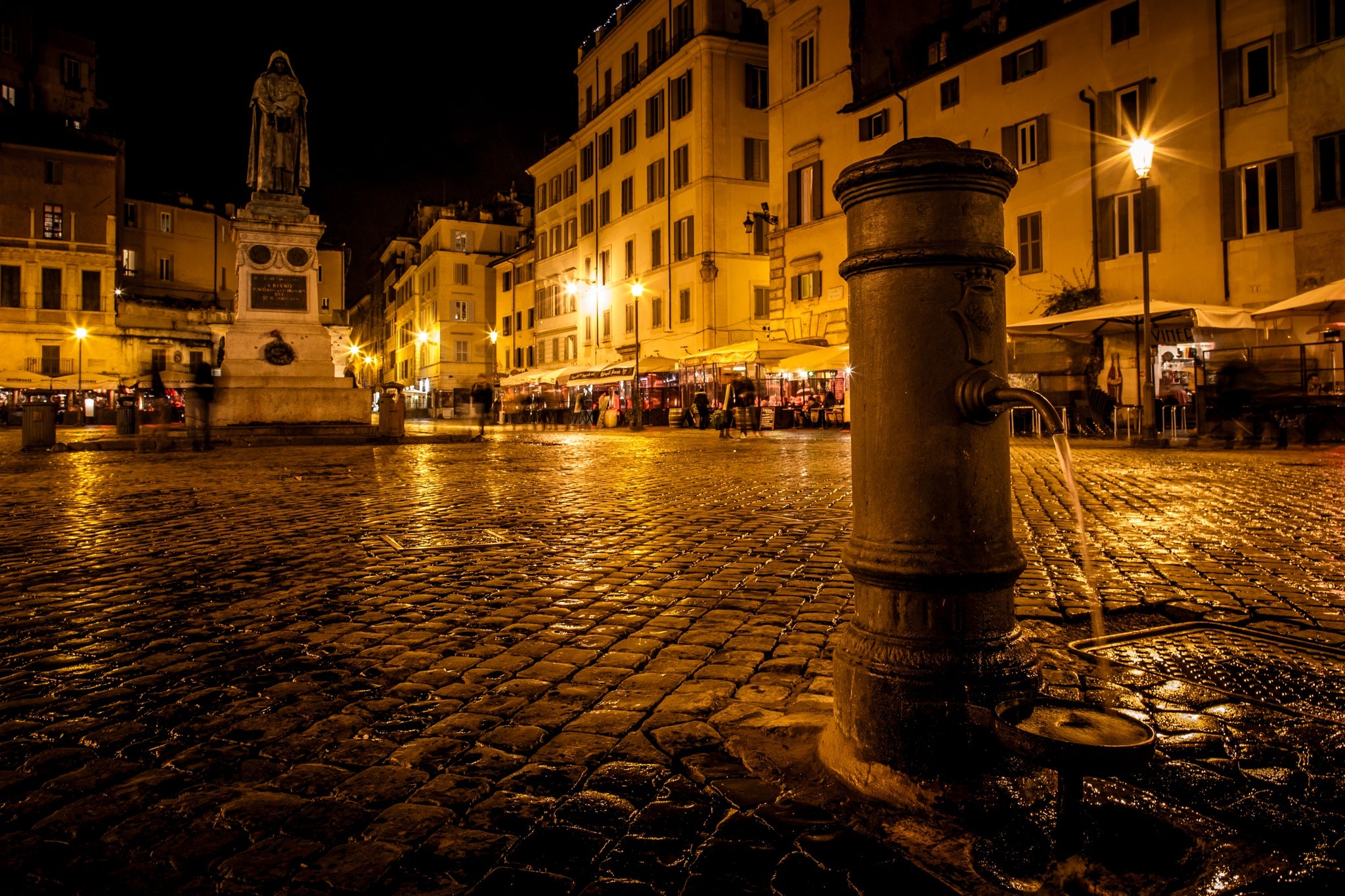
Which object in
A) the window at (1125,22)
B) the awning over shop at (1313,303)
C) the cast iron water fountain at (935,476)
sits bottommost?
the cast iron water fountain at (935,476)

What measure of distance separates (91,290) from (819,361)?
4826cm

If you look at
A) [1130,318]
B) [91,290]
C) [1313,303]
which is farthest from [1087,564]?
[91,290]

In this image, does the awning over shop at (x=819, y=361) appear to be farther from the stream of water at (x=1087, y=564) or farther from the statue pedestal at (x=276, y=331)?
the stream of water at (x=1087, y=564)

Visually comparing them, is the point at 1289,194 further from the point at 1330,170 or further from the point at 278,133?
the point at 278,133

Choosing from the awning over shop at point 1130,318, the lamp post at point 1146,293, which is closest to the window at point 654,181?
the awning over shop at point 1130,318

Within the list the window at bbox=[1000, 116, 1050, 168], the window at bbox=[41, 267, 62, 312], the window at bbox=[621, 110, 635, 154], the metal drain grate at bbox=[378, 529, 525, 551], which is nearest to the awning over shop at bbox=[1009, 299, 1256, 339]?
the window at bbox=[1000, 116, 1050, 168]

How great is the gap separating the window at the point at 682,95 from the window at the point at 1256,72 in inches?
934

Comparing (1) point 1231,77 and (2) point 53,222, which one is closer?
(1) point 1231,77

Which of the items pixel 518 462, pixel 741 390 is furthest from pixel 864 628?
pixel 741 390

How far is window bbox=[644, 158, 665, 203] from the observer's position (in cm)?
4138

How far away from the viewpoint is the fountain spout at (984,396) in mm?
2156

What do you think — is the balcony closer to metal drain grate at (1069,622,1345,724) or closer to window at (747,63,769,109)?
window at (747,63,769,109)

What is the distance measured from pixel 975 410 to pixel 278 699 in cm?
243

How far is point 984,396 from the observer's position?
7.12 feet
